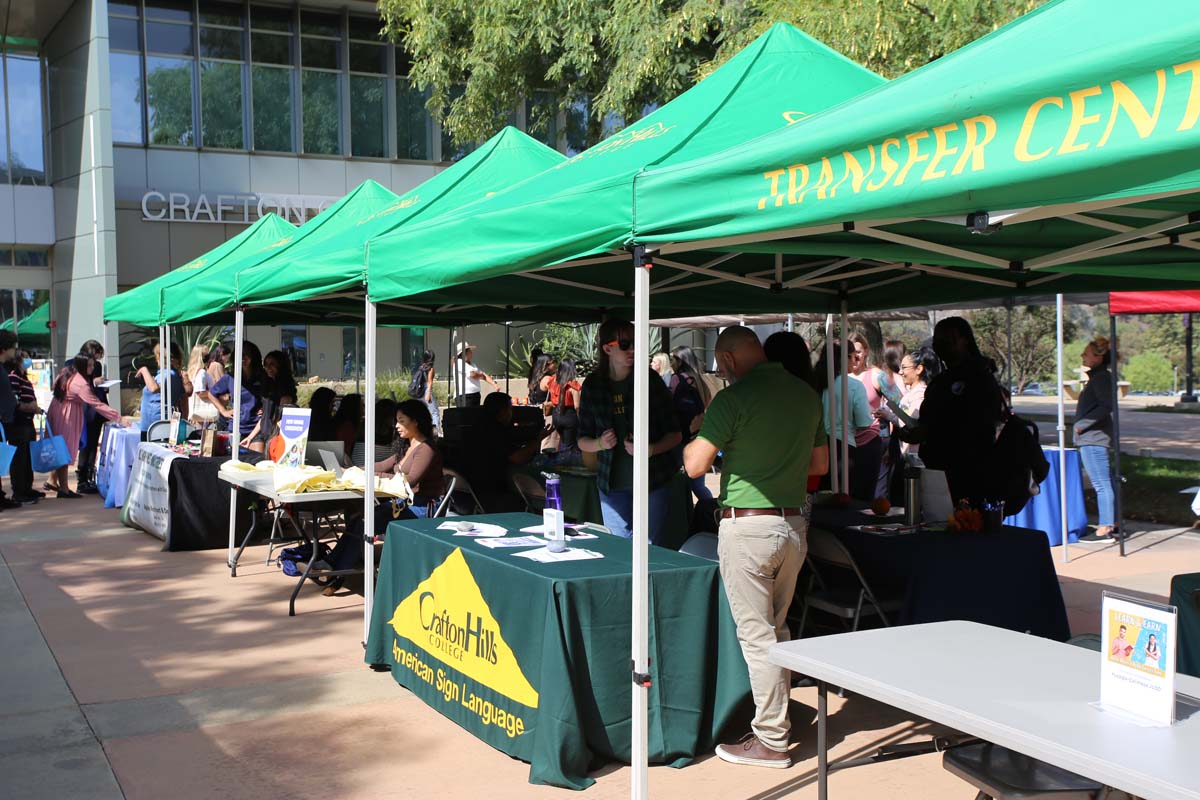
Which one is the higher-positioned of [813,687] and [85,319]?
[85,319]

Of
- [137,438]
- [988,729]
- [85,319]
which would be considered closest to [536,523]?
[988,729]

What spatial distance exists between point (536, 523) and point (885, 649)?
284 centimetres

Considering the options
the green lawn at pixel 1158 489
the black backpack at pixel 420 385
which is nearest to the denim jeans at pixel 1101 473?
the green lawn at pixel 1158 489

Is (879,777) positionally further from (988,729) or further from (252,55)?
(252,55)

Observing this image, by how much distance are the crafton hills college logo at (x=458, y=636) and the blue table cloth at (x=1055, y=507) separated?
6306mm

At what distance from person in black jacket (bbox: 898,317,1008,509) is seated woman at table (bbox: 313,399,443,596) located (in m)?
3.30

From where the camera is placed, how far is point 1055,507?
9.93 meters

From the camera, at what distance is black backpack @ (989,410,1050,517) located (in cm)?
631

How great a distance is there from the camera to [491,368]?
1111 inches

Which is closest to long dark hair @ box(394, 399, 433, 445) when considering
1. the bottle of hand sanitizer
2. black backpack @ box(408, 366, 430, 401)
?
the bottle of hand sanitizer

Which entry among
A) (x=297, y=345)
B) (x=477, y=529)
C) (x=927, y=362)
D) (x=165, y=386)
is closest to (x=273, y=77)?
(x=297, y=345)

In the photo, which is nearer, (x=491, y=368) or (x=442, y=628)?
(x=442, y=628)

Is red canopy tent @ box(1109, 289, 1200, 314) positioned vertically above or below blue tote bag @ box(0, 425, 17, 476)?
above

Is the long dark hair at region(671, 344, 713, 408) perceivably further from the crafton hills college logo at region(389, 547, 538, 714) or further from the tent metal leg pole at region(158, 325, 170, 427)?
the crafton hills college logo at region(389, 547, 538, 714)
